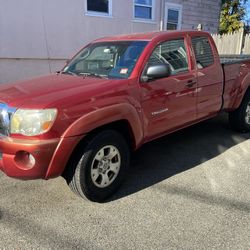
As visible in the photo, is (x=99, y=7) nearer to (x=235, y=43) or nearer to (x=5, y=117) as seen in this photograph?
(x=235, y=43)

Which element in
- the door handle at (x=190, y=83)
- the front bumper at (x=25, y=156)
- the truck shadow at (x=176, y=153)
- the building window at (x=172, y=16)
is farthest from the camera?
the building window at (x=172, y=16)

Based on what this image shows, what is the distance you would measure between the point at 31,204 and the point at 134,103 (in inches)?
62.4

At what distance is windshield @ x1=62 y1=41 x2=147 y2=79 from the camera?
12.8 ft

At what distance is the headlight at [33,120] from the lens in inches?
116

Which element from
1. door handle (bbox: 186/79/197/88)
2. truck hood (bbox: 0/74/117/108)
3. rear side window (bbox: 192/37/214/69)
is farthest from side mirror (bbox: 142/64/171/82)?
rear side window (bbox: 192/37/214/69)

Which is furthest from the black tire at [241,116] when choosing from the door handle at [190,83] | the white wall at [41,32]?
the white wall at [41,32]

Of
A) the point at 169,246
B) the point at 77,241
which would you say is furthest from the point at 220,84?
the point at 77,241

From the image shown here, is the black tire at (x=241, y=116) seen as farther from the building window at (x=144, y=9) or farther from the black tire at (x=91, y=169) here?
the building window at (x=144, y=9)

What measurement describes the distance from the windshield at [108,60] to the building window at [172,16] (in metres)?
9.34

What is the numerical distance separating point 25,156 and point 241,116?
13.6 feet

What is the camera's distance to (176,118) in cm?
434

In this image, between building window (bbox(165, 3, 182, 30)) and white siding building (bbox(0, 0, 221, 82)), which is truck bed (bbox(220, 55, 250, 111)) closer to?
white siding building (bbox(0, 0, 221, 82))

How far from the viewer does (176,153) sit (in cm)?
497

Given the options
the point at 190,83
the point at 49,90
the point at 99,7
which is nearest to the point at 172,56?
the point at 190,83
